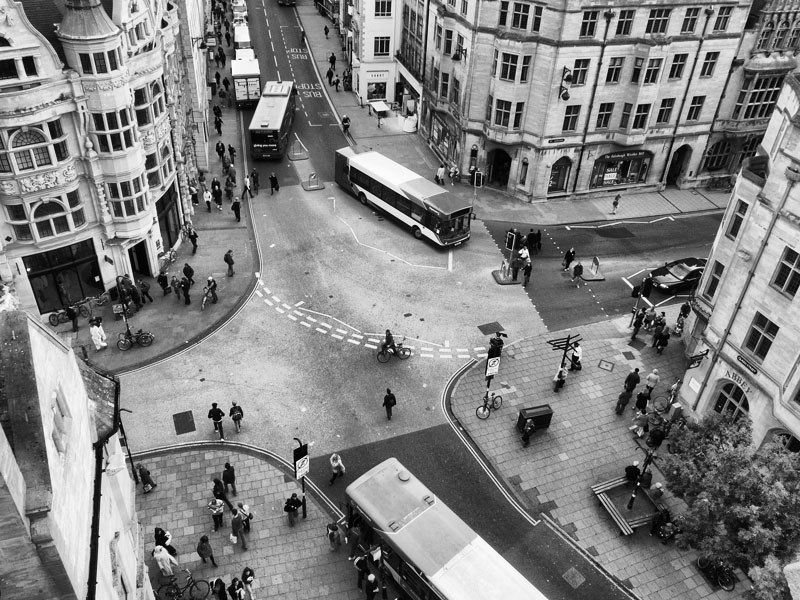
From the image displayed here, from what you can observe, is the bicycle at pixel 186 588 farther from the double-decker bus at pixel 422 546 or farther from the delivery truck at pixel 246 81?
the delivery truck at pixel 246 81

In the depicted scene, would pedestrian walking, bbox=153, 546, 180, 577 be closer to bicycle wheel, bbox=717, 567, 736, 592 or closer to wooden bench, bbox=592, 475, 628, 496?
wooden bench, bbox=592, 475, 628, 496

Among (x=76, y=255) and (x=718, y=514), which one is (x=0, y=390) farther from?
(x=76, y=255)

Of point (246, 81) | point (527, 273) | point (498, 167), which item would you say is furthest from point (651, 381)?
point (246, 81)

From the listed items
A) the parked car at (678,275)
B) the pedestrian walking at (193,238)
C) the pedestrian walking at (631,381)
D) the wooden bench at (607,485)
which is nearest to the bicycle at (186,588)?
the wooden bench at (607,485)

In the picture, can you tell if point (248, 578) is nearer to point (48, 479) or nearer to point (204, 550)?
point (204, 550)

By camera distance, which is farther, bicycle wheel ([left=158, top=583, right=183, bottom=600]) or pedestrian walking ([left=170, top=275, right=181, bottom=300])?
pedestrian walking ([left=170, top=275, right=181, bottom=300])

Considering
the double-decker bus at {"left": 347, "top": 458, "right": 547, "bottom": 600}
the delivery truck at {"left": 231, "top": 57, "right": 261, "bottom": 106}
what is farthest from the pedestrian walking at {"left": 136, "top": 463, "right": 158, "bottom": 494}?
the delivery truck at {"left": 231, "top": 57, "right": 261, "bottom": 106}
